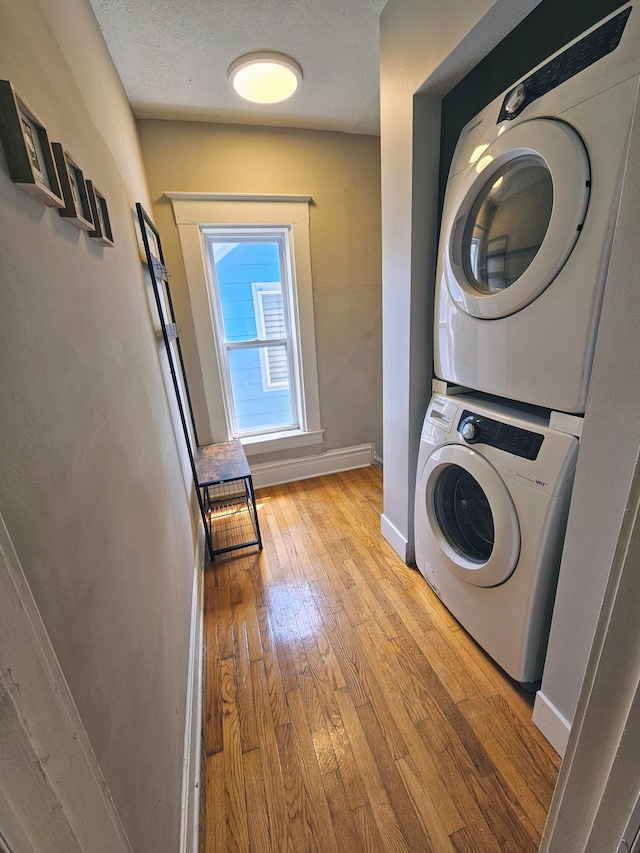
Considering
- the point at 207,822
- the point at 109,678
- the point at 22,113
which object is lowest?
the point at 207,822

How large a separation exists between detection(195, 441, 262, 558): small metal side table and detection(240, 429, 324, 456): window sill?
30cm

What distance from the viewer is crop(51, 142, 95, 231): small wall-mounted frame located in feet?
2.17

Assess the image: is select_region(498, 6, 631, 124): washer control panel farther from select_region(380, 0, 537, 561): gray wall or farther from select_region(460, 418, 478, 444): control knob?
select_region(460, 418, 478, 444): control knob

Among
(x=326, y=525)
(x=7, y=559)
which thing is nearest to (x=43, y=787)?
(x=7, y=559)

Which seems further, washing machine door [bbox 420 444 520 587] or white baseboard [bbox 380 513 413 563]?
white baseboard [bbox 380 513 413 563]

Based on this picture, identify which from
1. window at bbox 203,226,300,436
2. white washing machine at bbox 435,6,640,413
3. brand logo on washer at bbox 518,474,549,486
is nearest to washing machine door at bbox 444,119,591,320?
white washing machine at bbox 435,6,640,413

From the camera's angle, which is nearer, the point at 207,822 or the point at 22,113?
the point at 22,113

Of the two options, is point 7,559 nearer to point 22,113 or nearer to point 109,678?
point 109,678

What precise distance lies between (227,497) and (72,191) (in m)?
2.13

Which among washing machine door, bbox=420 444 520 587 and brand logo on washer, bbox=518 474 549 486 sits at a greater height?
brand logo on washer, bbox=518 474 549 486

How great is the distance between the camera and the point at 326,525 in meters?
2.24

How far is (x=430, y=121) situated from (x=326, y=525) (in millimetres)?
2066

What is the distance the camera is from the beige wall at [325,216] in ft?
6.73

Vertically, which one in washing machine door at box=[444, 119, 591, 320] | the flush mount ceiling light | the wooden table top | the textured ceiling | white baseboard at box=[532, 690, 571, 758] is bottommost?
white baseboard at box=[532, 690, 571, 758]
